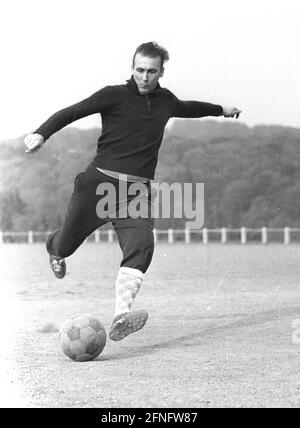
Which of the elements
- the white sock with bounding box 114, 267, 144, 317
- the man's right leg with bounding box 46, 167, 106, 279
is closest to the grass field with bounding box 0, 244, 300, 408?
the white sock with bounding box 114, 267, 144, 317

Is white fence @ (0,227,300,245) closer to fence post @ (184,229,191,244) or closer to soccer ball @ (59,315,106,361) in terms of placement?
fence post @ (184,229,191,244)

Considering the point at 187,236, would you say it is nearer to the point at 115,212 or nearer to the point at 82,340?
the point at 115,212

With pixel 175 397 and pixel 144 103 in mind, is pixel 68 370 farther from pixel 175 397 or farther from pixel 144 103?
pixel 144 103

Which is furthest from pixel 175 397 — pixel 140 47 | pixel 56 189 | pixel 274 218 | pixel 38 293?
pixel 56 189

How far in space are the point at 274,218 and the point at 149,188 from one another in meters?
27.3

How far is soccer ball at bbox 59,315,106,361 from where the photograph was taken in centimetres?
568

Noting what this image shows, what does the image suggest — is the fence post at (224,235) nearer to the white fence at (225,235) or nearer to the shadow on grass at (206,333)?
the white fence at (225,235)

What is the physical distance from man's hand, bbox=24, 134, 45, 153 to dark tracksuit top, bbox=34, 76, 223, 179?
15cm

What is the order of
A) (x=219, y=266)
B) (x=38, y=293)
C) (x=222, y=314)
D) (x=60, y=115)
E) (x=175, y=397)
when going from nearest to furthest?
(x=175, y=397) < (x=60, y=115) < (x=222, y=314) < (x=38, y=293) < (x=219, y=266)

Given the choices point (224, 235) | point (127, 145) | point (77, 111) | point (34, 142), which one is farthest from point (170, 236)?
point (34, 142)

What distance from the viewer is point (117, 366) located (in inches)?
216

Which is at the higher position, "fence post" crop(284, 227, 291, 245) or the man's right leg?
the man's right leg

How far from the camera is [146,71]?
19.7 ft

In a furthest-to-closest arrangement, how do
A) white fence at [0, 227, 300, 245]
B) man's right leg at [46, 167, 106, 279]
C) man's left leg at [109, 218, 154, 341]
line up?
1. white fence at [0, 227, 300, 245]
2. man's right leg at [46, 167, 106, 279]
3. man's left leg at [109, 218, 154, 341]
